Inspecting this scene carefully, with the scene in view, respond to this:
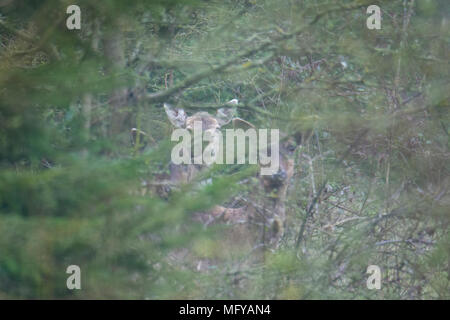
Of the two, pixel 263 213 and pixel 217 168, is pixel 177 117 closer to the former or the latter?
pixel 263 213

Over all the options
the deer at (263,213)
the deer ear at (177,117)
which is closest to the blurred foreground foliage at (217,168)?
the deer at (263,213)

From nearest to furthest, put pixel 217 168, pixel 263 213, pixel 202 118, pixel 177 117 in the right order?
pixel 217 168 → pixel 263 213 → pixel 177 117 → pixel 202 118

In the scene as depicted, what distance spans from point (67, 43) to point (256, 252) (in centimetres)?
275

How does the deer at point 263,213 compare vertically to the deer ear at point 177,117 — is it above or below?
below

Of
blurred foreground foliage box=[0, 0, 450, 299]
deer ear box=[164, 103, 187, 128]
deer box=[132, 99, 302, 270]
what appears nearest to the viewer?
blurred foreground foliage box=[0, 0, 450, 299]

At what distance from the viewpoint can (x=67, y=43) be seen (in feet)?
8.36

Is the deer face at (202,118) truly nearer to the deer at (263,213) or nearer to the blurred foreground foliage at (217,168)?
the blurred foreground foliage at (217,168)

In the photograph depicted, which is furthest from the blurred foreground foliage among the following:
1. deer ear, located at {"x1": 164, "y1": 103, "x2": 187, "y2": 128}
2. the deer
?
deer ear, located at {"x1": 164, "y1": 103, "x2": 187, "y2": 128}

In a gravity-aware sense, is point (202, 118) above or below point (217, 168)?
above

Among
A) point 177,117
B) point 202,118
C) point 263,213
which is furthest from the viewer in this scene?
point 202,118

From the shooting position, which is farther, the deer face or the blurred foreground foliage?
the deer face

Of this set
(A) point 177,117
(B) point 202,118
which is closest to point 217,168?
(A) point 177,117

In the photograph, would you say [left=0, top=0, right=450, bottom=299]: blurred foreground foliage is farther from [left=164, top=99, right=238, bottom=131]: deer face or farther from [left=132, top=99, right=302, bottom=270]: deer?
[left=164, top=99, right=238, bottom=131]: deer face

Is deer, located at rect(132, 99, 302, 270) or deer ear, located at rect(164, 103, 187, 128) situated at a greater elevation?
deer ear, located at rect(164, 103, 187, 128)
